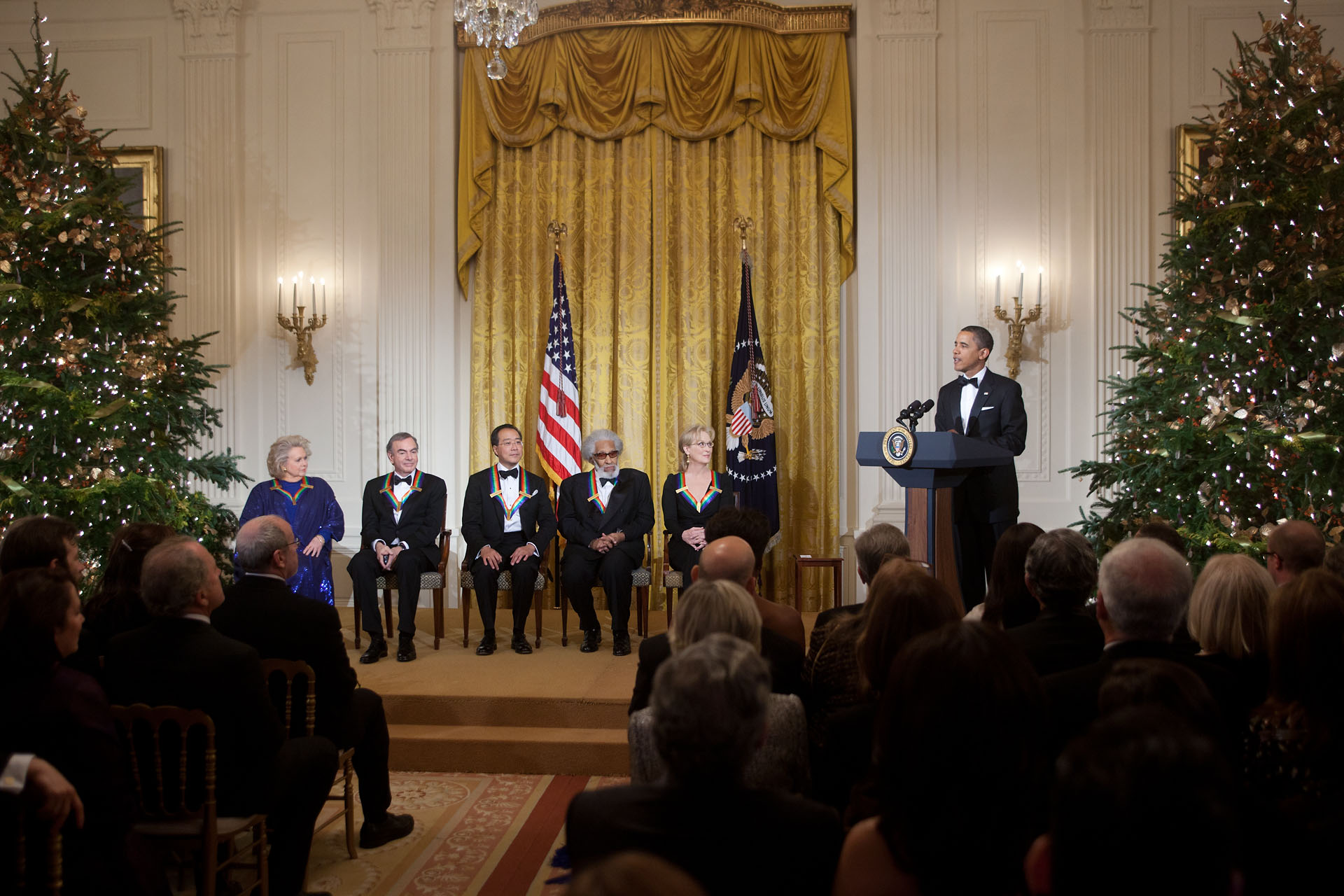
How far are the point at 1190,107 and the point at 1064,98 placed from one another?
87 cm

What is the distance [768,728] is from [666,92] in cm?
626

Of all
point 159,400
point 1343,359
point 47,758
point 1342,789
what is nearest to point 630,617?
point 159,400

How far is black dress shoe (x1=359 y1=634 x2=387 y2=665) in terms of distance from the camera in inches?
235

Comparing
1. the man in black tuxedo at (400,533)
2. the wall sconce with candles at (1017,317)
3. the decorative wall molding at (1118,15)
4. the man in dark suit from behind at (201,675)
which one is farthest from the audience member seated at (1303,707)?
the decorative wall molding at (1118,15)

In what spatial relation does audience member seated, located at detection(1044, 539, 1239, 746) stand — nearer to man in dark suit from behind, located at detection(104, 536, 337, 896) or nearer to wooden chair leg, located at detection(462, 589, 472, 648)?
man in dark suit from behind, located at detection(104, 536, 337, 896)

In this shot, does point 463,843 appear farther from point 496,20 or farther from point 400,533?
point 496,20

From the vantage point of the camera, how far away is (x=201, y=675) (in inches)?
114

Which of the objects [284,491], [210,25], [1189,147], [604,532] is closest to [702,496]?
[604,532]

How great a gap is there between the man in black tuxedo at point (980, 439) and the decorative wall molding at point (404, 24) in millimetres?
4840

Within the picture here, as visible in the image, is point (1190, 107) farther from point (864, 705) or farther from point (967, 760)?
point (967, 760)

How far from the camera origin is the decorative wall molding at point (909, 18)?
7.49 metres

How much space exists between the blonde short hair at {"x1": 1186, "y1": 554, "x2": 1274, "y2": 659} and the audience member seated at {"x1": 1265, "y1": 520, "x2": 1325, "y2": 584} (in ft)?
3.65

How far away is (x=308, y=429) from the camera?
795cm

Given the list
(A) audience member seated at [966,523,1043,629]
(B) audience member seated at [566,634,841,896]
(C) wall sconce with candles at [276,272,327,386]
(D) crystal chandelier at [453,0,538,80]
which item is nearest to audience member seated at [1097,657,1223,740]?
(B) audience member seated at [566,634,841,896]
